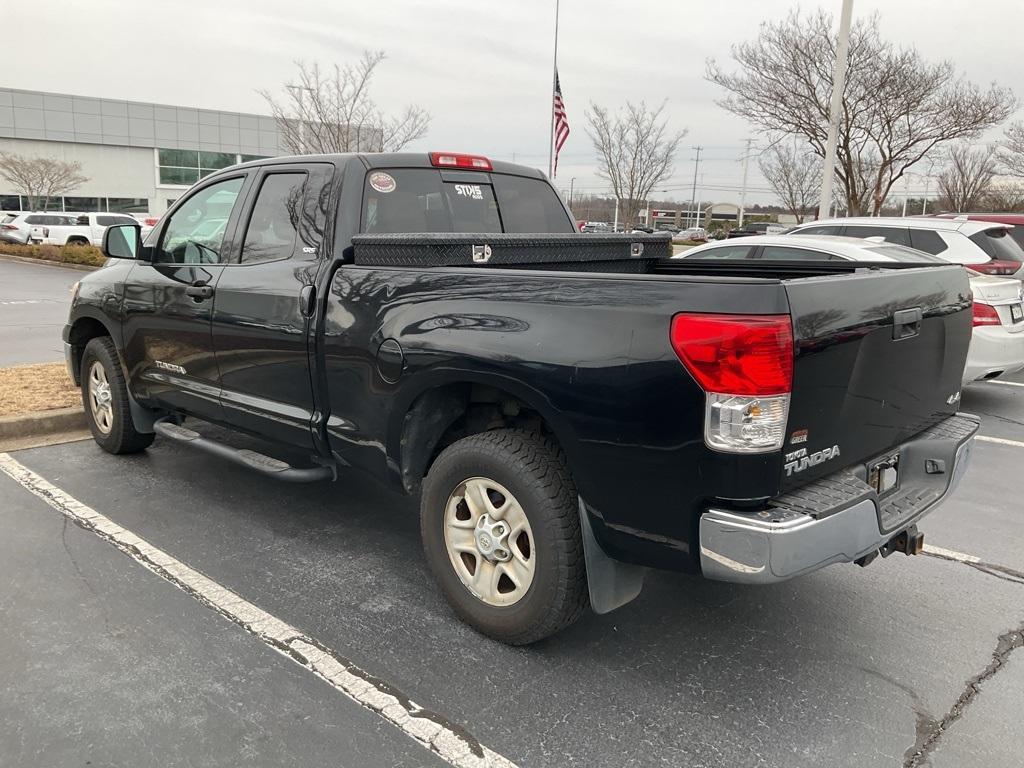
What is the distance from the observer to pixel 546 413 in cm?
282

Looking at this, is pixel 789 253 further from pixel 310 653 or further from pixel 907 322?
pixel 310 653

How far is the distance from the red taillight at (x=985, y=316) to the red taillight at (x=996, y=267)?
0.97 m

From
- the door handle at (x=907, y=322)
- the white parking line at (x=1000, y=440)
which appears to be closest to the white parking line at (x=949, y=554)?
the door handle at (x=907, y=322)

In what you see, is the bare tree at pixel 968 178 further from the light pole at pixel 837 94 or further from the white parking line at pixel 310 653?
the white parking line at pixel 310 653

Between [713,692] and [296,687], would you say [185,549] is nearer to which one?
[296,687]

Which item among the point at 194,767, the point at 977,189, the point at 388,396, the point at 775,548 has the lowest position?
the point at 194,767

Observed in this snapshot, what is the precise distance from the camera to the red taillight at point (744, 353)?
2391 mm

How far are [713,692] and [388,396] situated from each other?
173cm

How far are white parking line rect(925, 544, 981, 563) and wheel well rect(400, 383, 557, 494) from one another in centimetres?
244

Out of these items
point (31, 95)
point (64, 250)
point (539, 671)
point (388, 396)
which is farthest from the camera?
point (31, 95)

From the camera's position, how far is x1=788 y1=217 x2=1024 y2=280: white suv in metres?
8.02

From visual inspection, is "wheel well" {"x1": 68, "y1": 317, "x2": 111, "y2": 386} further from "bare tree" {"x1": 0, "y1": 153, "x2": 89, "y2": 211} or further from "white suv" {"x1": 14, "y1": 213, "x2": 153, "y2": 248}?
"bare tree" {"x1": 0, "y1": 153, "x2": 89, "y2": 211}

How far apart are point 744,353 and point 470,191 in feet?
7.89

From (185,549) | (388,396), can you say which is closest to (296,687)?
(388,396)
